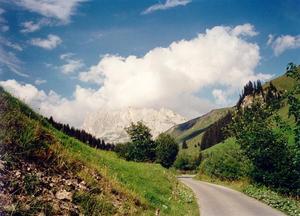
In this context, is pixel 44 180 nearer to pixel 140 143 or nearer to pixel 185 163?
pixel 140 143

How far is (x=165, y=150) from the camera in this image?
13450 cm

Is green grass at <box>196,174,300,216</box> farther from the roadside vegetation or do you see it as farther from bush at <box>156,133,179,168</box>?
bush at <box>156,133,179,168</box>

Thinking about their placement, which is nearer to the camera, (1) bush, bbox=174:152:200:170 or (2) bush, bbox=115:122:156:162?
(2) bush, bbox=115:122:156:162

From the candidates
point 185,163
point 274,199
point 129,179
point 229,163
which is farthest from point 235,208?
point 185,163

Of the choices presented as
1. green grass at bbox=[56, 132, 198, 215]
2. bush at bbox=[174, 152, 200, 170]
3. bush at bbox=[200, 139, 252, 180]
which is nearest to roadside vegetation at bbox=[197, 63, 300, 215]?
bush at bbox=[200, 139, 252, 180]

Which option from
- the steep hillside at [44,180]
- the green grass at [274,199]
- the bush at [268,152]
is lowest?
the green grass at [274,199]

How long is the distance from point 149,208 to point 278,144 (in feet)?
73.8

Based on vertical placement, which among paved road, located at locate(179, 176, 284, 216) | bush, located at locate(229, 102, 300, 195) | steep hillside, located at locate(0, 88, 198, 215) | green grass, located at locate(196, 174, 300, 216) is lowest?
paved road, located at locate(179, 176, 284, 216)

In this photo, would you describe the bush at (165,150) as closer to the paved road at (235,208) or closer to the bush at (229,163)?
the bush at (229,163)

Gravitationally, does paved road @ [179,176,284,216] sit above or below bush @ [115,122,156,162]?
below

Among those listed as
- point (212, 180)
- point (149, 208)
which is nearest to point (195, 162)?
point (212, 180)

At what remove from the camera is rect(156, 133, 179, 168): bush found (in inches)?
5236

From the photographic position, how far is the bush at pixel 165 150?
133m

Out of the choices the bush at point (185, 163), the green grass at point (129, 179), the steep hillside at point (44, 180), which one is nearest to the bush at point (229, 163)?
the green grass at point (129, 179)
